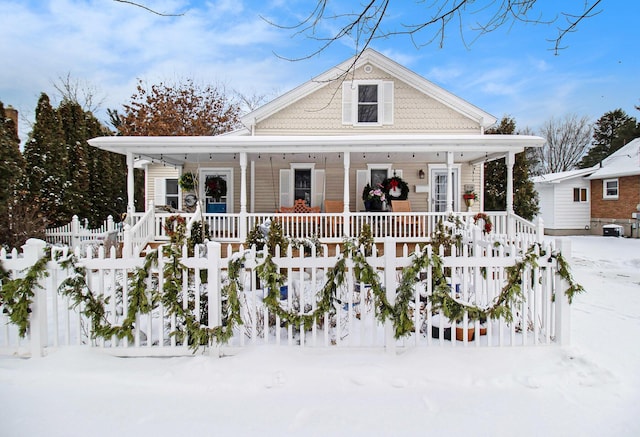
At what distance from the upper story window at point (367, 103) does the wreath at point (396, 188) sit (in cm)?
230

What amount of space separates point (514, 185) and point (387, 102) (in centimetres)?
815

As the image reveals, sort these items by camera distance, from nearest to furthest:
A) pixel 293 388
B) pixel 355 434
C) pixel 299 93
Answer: pixel 355 434
pixel 293 388
pixel 299 93

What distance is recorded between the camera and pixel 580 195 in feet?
69.6

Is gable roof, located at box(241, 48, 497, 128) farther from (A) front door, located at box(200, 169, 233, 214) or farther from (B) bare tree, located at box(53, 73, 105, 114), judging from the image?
(B) bare tree, located at box(53, 73, 105, 114)

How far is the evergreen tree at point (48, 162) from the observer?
1418 centimetres

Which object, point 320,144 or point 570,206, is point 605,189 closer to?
point 570,206

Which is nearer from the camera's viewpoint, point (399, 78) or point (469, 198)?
point (469, 198)

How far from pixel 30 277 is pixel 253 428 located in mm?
2697

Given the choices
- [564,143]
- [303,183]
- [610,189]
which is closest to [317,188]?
[303,183]

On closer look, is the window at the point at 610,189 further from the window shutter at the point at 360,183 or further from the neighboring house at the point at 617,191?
the window shutter at the point at 360,183

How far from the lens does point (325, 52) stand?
4.06m

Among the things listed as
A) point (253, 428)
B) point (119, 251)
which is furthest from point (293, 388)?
point (119, 251)

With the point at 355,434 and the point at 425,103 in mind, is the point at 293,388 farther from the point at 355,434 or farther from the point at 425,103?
the point at 425,103

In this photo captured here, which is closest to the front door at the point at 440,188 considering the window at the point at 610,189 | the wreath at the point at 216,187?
the wreath at the point at 216,187
